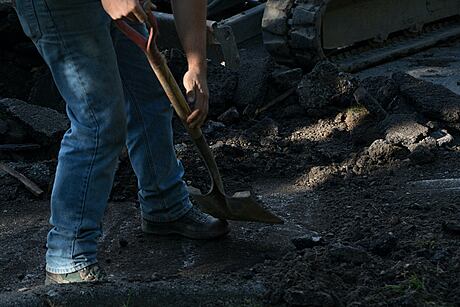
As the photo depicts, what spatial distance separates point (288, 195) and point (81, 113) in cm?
170

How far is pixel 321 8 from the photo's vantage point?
7.37 m

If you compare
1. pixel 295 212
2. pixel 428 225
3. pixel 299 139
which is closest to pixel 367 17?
pixel 299 139

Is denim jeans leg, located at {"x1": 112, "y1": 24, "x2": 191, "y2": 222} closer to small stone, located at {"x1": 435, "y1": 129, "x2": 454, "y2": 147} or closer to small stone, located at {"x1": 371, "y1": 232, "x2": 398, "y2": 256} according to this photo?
small stone, located at {"x1": 371, "y1": 232, "x2": 398, "y2": 256}

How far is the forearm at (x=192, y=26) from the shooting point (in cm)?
390

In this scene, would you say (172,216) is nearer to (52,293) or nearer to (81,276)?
(81,276)

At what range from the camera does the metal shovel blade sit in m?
4.34

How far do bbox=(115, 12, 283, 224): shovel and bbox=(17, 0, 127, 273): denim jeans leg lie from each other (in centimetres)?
18

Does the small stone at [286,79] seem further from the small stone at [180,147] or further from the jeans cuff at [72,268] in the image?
the jeans cuff at [72,268]

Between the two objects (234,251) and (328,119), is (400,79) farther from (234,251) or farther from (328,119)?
(234,251)

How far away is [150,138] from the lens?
4.50 m

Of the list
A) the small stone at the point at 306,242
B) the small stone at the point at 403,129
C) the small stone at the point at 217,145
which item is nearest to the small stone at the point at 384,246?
the small stone at the point at 306,242

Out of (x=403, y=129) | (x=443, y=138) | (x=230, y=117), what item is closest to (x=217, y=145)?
(x=230, y=117)

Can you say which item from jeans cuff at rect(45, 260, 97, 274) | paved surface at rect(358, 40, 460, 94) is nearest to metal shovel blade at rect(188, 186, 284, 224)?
jeans cuff at rect(45, 260, 97, 274)

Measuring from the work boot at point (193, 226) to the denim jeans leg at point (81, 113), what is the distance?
0.63 meters
